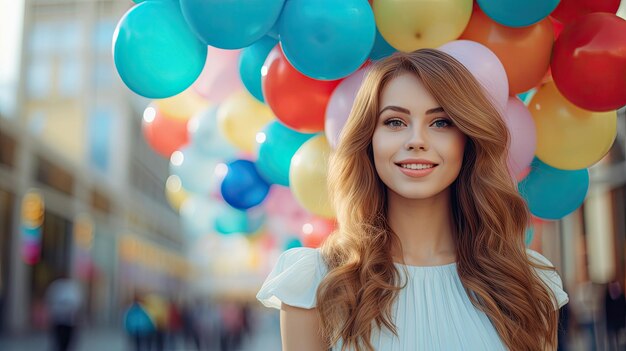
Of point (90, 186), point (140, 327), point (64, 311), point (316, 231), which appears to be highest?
point (90, 186)

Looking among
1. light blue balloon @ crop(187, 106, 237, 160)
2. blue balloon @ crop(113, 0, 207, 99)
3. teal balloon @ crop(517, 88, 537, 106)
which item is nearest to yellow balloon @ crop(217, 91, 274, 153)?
light blue balloon @ crop(187, 106, 237, 160)

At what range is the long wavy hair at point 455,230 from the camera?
2340mm

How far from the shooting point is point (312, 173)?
4086mm

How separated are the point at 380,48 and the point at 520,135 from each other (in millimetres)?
813

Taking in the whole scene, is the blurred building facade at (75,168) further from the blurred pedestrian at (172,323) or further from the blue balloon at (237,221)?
the blue balloon at (237,221)

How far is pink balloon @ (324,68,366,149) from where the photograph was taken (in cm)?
366

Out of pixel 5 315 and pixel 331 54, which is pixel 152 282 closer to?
pixel 5 315

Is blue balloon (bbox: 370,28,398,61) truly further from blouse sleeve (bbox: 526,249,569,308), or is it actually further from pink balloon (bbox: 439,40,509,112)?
blouse sleeve (bbox: 526,249,569,308)

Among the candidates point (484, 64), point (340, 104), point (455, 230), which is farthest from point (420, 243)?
point (340, 104)

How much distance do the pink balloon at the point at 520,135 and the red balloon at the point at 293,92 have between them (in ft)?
2.95

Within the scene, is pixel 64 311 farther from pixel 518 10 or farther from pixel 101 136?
pixel 101 136

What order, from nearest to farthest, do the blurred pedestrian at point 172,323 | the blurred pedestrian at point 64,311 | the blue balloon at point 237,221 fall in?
1. the blue balloon at point 237,221
2. the blurred pedestrian at point 64,311
3. the blurred pedestrian at point 172,323

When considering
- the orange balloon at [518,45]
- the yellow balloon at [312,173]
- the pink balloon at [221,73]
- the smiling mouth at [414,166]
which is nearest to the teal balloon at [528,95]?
the orange balloon at [518,45]

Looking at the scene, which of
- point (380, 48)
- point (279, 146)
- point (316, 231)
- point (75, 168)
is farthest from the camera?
point (75, 168)
